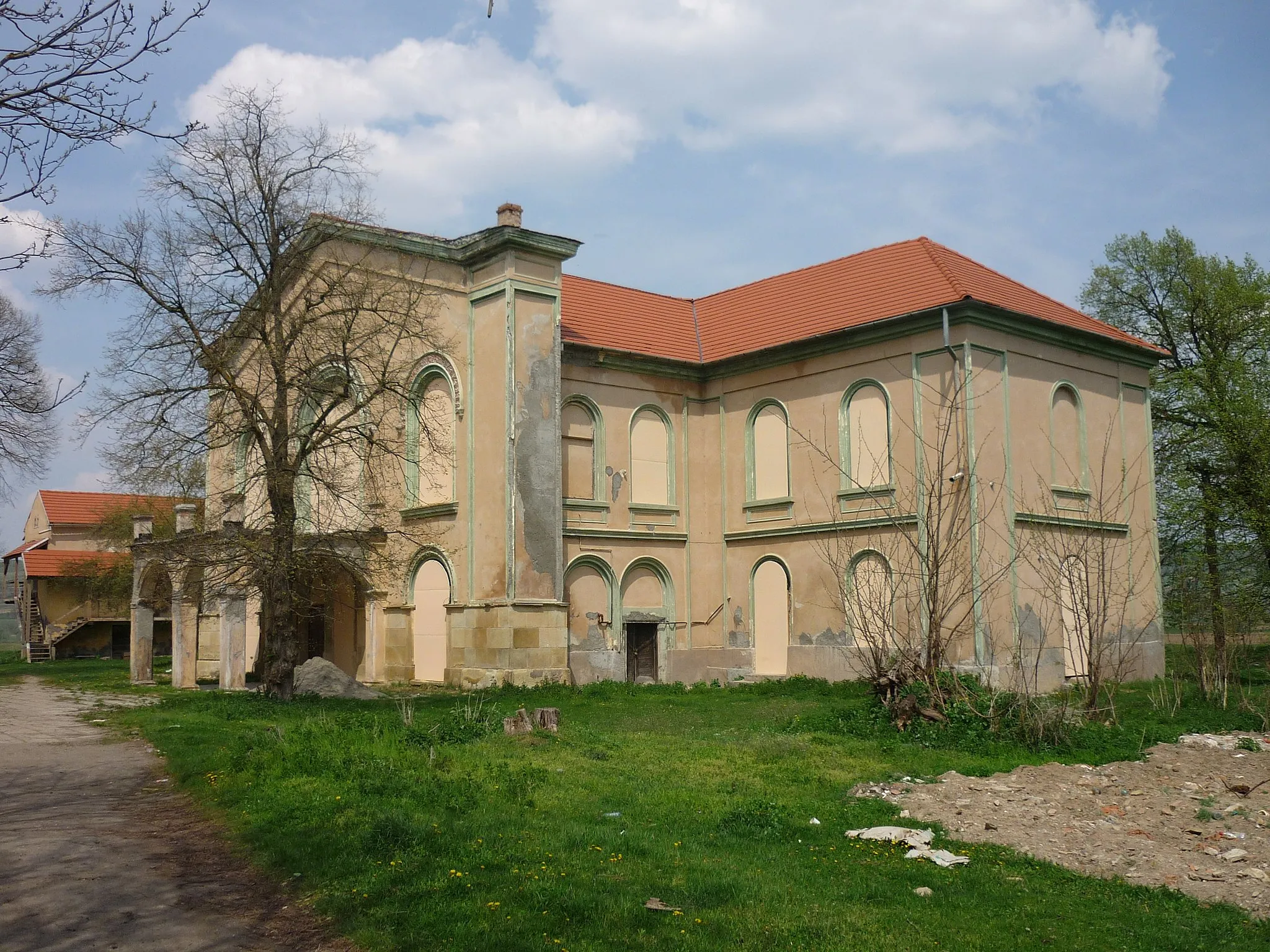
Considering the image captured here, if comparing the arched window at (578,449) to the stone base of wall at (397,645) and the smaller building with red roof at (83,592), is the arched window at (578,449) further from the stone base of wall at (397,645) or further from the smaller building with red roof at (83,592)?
the smaller building with red roof at (83,592)

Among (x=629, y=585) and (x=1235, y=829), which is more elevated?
(x=629, y=585)

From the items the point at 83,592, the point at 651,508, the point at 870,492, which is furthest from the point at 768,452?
the point at 83,592

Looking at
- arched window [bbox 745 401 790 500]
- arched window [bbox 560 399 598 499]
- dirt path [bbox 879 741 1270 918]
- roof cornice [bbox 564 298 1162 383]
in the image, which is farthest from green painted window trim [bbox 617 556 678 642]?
dirt path [bbox 879 741 1270 918]

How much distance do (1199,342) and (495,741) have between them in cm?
3097

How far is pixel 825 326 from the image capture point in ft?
87.9

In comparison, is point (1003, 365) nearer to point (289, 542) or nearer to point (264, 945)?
point (289, 542)

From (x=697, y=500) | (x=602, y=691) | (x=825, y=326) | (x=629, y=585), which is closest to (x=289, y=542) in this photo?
(x=602, y=691)

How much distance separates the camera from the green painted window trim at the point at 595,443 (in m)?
27.2

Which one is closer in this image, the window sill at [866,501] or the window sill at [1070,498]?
the window sill at [866,501]

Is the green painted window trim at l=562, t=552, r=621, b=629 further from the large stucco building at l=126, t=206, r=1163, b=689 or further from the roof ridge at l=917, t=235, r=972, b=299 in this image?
the roof ridge at l=917, t=235, r=972, b=299

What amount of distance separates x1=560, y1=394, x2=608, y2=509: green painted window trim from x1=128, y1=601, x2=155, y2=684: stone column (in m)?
12.2

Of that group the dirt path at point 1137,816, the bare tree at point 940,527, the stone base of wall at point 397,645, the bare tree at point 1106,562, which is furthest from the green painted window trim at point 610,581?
the dirt path at point 1137,816

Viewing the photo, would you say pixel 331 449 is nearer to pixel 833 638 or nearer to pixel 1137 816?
pixel 833 638

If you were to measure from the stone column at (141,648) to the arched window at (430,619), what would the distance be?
7287 mm
